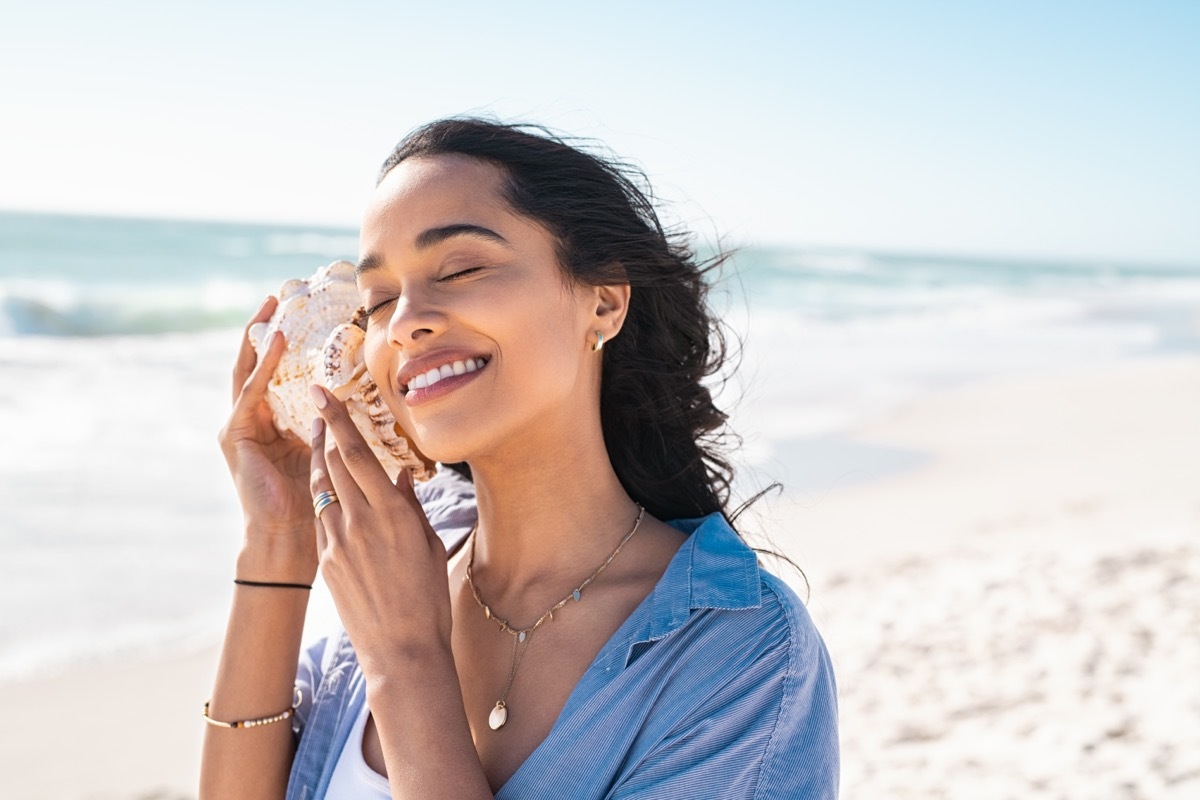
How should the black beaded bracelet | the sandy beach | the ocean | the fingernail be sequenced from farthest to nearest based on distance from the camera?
the ocean, the sandy beach, the black beaded bracelet, the fingernail

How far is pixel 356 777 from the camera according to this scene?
1.92m

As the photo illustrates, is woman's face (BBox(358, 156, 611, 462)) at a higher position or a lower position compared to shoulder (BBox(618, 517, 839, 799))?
higher

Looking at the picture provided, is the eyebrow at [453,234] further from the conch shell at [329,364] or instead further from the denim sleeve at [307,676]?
the denim sleeve at [307,676]

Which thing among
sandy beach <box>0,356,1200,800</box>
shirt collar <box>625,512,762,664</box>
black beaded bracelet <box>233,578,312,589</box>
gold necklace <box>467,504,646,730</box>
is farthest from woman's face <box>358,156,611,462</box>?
sandy beach <box>0,356,1200,800</box>

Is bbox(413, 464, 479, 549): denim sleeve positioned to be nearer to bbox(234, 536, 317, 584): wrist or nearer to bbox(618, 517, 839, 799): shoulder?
bbox(234, 536, 317, 584): wrist

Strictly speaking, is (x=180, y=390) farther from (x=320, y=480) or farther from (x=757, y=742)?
(x=757, y=742)

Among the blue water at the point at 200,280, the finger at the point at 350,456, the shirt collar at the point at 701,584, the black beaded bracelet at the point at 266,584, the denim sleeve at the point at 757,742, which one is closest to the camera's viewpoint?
the denim sleeve at the point at 757,742

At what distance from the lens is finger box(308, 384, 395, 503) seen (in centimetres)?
197

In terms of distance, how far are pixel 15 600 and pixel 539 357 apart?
14.3 feet

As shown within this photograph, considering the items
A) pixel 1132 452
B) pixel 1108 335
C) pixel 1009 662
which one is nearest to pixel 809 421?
pixel 1132 452

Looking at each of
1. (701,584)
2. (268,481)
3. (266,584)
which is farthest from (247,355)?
→ (701,584)

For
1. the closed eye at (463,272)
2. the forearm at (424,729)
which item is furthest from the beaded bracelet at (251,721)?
the closed eye at (463,272)

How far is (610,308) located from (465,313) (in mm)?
357

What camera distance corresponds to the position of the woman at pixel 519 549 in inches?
65.2
